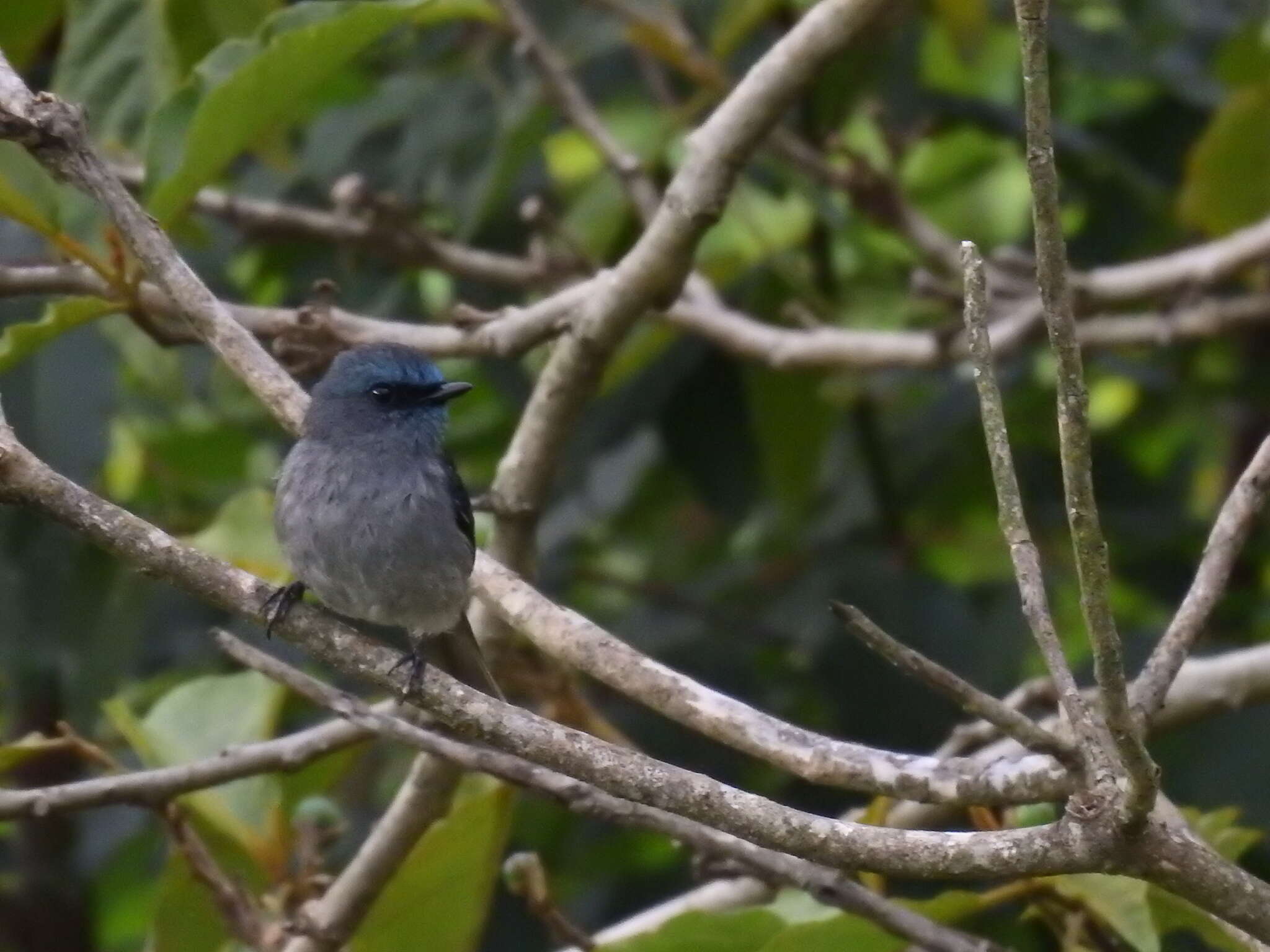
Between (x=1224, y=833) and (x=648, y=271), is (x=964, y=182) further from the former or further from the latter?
→ (x=1224, y=833)

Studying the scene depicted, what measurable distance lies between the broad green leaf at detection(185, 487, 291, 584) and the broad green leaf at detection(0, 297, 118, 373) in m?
0.61

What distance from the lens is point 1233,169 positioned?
4.60 meters

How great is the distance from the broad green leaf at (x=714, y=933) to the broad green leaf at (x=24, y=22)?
2.44 m

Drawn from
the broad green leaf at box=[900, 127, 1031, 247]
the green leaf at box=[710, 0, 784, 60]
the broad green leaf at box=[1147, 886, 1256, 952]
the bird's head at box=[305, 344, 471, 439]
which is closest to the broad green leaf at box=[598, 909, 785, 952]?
the broad green leaf at box=[1147, 886, 1256, 952]

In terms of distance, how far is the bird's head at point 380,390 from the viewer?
336 centimetres

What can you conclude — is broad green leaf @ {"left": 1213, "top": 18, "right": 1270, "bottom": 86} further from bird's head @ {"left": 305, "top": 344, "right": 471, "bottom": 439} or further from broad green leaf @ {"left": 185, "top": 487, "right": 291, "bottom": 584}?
broad green leaf @ {"left": 185, "top": 487, "right": 291, "bottom": 584}

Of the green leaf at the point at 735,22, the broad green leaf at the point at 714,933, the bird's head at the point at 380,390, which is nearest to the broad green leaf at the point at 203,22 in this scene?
the bird's head at the point at 380,390

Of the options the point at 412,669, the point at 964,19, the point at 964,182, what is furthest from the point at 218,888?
the point at 964,182

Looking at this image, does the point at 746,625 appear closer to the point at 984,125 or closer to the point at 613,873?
the point at 613,873

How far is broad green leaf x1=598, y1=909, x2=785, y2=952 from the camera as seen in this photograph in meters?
2.74

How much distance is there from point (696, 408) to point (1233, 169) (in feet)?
5.45

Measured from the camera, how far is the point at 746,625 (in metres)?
5.02

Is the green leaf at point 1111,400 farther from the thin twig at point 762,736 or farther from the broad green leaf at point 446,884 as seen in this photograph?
the thin twig at point 762,736

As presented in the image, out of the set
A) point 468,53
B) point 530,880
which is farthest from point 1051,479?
point 530,880
